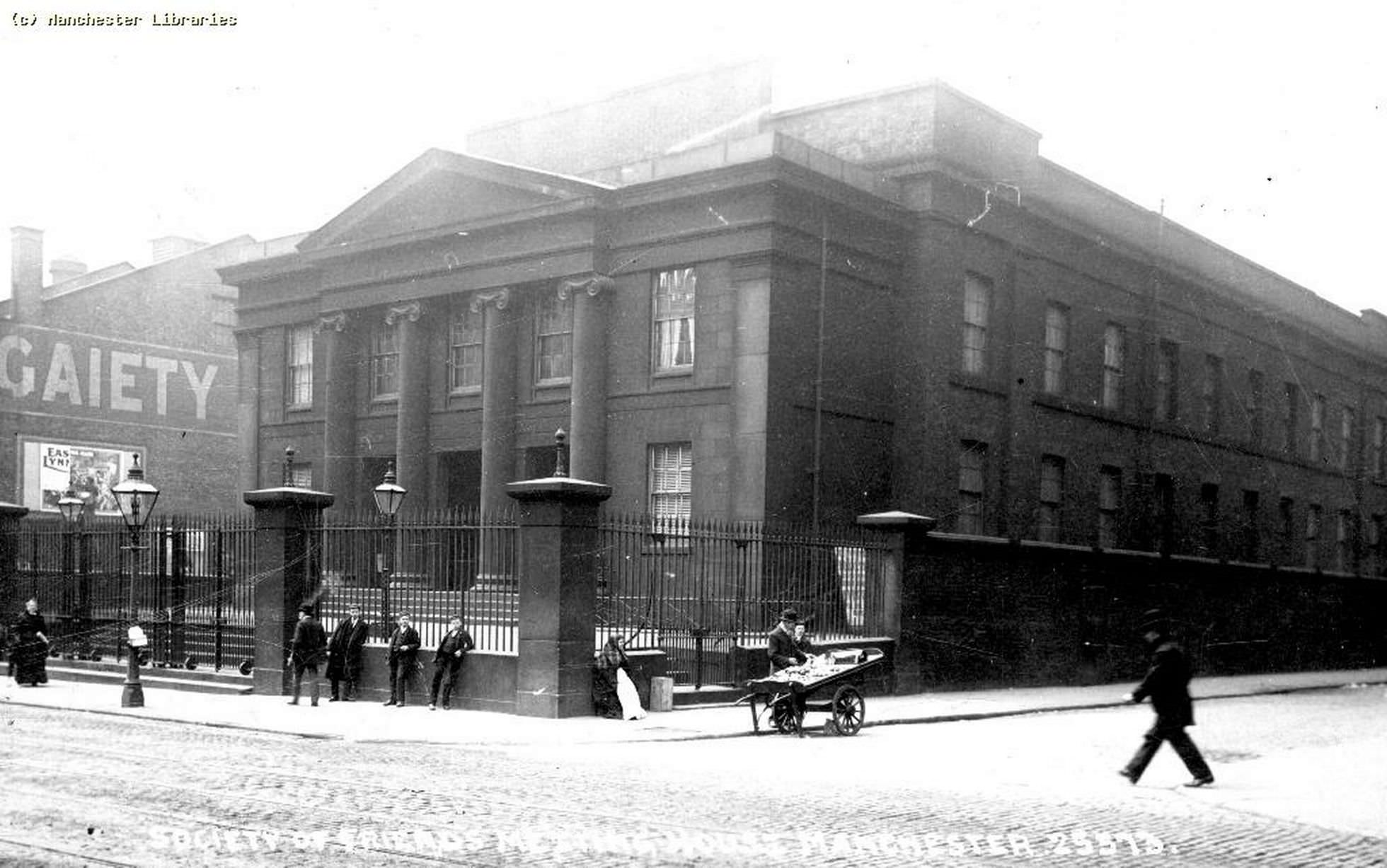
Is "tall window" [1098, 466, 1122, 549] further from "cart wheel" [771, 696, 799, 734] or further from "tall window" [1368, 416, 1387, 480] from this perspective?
"cart wheel" [771, 696, 799, 734]

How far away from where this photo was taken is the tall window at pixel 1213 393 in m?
39.9

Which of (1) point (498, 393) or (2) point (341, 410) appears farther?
(2) point (341, 410)

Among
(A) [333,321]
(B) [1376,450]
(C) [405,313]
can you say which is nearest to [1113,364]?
(C) [405,313]

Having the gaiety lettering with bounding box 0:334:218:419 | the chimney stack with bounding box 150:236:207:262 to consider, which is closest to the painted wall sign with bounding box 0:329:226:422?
the gaiety lettering with bounding box 0:334:218:419

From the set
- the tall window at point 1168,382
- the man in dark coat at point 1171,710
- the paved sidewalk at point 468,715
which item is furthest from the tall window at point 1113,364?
the man in dark coat at point 1171,710

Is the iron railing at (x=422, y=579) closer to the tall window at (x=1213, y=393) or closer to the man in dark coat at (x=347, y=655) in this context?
the man in dark coat at (x=347, y=655)

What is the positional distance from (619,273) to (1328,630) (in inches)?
895

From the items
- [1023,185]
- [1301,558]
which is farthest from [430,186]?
[1301,558]

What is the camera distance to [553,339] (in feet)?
99.0

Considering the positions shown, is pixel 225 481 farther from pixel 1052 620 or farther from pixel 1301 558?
pixel 1301 558

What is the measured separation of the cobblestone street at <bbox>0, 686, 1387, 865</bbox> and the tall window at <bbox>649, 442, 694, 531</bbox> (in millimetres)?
10899

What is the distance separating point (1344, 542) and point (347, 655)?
38812mm

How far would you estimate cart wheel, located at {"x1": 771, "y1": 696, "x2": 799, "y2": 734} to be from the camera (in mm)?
17188

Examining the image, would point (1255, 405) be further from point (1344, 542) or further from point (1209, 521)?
point (1344, 542)
